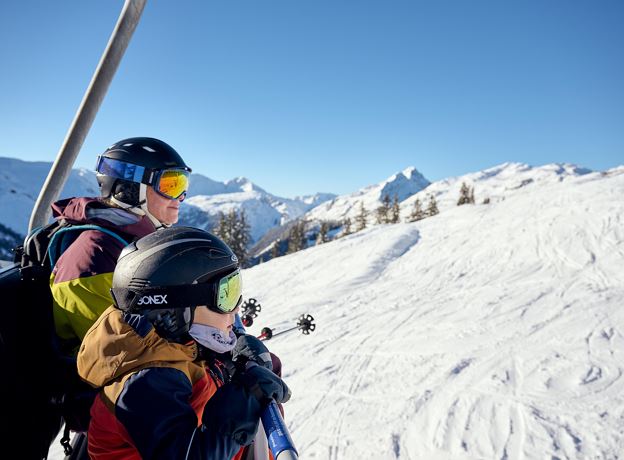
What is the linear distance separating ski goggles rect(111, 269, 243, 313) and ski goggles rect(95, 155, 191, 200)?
1319 millimetres

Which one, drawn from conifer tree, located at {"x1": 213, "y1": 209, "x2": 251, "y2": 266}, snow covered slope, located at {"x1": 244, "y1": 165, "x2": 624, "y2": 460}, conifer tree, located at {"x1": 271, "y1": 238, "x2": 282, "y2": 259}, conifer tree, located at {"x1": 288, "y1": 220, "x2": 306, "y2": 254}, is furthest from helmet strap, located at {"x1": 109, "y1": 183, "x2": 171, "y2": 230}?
conifer tree, located at {"x1": 271, "y1": 238, "x2": 282, "y2": 259}

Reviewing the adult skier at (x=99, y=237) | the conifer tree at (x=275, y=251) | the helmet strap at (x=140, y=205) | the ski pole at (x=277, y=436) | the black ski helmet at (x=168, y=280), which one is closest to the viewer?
the ski pole at (x=277, y=436)

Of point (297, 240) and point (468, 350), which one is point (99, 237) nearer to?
point (468, 350)

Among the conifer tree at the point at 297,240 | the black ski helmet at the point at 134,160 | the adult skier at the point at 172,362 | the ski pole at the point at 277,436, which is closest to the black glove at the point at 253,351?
the adult skier at the point at 172,362

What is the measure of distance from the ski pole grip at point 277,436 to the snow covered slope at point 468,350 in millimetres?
3196

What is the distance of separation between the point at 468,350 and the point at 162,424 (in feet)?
21.6

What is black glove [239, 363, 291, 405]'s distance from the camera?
1740 millimetres

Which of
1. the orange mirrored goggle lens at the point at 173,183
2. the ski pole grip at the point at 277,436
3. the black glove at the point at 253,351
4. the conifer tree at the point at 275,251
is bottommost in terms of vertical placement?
the conifer tree at the point at 275,251

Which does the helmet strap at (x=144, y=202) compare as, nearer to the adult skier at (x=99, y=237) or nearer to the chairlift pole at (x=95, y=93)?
the adult skier at (x=99, y=237)

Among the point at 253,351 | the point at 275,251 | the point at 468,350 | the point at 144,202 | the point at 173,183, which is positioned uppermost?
the point at 173,183

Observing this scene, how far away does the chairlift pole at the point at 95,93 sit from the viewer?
3.31 m

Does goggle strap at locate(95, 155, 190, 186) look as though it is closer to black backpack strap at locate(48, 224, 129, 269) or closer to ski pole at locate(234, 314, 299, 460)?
black backpack strap at locate(48, 224, 129, 269)

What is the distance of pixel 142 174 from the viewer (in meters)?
3.01

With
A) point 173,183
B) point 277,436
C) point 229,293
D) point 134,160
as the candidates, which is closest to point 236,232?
point 173,183
